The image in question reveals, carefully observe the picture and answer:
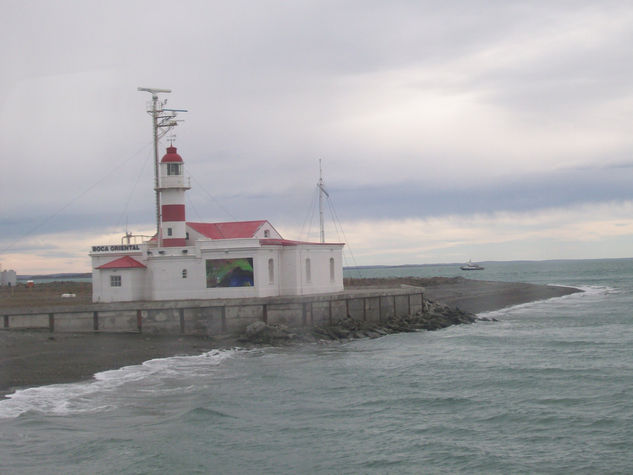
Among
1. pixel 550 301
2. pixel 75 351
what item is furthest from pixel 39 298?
pixel 550 301

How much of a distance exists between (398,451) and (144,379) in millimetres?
10161

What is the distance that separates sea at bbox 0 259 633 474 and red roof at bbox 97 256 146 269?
26.2ft

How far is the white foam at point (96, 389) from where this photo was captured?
18.4m

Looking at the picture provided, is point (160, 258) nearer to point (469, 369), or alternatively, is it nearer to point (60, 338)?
point (60, 338)

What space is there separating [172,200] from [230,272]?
4963 mm

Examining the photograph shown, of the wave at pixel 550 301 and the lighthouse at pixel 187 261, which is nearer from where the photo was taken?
the lighthouse at pixel 187 261

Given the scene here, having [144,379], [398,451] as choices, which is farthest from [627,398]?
[144,379]

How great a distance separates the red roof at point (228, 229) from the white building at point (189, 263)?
0.08 m

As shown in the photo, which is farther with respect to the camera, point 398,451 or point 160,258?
point 160,258

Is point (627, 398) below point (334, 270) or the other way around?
below

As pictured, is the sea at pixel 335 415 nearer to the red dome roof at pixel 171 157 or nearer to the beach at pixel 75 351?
the beach at pixel 75 351

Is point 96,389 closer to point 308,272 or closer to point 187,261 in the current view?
point 187,261

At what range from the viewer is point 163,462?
14.7 metres

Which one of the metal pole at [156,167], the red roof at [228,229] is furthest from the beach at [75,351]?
the red roof at [228,229]
